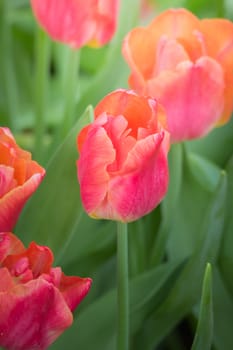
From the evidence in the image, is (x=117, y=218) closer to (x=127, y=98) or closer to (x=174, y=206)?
→ (x=127, y=98)

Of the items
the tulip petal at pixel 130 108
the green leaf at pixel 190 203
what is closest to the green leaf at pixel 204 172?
the green leaf at pixel 190 203

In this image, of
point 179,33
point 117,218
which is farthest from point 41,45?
point 117,218

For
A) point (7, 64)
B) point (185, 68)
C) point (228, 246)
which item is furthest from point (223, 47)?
point (7, 64)

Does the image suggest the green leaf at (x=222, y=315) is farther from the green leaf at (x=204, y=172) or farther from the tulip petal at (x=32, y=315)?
the tulip petal at (x=32, y=315)

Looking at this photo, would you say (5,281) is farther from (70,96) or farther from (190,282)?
(70,96)

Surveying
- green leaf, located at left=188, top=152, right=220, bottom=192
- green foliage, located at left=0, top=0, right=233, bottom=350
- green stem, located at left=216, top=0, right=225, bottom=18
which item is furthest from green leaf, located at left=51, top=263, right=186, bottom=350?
green stem, located at left=216, top=0, right=225, bottom=18

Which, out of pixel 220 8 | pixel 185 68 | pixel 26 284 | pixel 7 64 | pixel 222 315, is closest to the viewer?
pixel 26 284

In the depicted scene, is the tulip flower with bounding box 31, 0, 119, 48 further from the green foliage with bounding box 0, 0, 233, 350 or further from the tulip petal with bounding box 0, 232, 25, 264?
the tulip petal with bounding box 0, 232, 25, 264

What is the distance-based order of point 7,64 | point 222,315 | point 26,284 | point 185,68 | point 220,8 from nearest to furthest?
point 26,284 < point 185,68 < point 222,315 < point 220,8 < point 7,64
